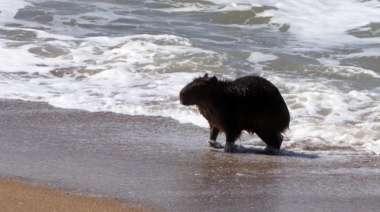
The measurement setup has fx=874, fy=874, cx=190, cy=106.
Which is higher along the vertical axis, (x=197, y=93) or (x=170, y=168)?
(x=197, y=93)

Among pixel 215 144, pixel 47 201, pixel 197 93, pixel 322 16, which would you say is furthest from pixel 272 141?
pixel 322 16

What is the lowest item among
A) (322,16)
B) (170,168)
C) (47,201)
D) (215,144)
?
(322,16)

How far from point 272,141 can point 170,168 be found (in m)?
1.29

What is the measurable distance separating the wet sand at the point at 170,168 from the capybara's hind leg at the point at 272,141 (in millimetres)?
135

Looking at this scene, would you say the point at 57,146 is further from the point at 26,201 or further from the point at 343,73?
the point at 343,73

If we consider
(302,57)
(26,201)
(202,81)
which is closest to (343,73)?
(302,57)

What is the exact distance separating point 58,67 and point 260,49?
3568 mm

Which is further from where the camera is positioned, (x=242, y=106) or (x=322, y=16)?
(x=322, y=16)

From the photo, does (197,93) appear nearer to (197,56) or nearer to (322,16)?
(197,56)

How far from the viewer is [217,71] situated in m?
11.8

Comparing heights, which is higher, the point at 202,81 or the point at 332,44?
the point at 202,81

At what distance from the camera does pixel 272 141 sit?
7609 mm

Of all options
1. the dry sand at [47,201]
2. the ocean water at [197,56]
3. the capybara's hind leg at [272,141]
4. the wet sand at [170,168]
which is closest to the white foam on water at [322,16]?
the ocean water at [197,56]

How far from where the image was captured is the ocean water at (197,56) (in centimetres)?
916
